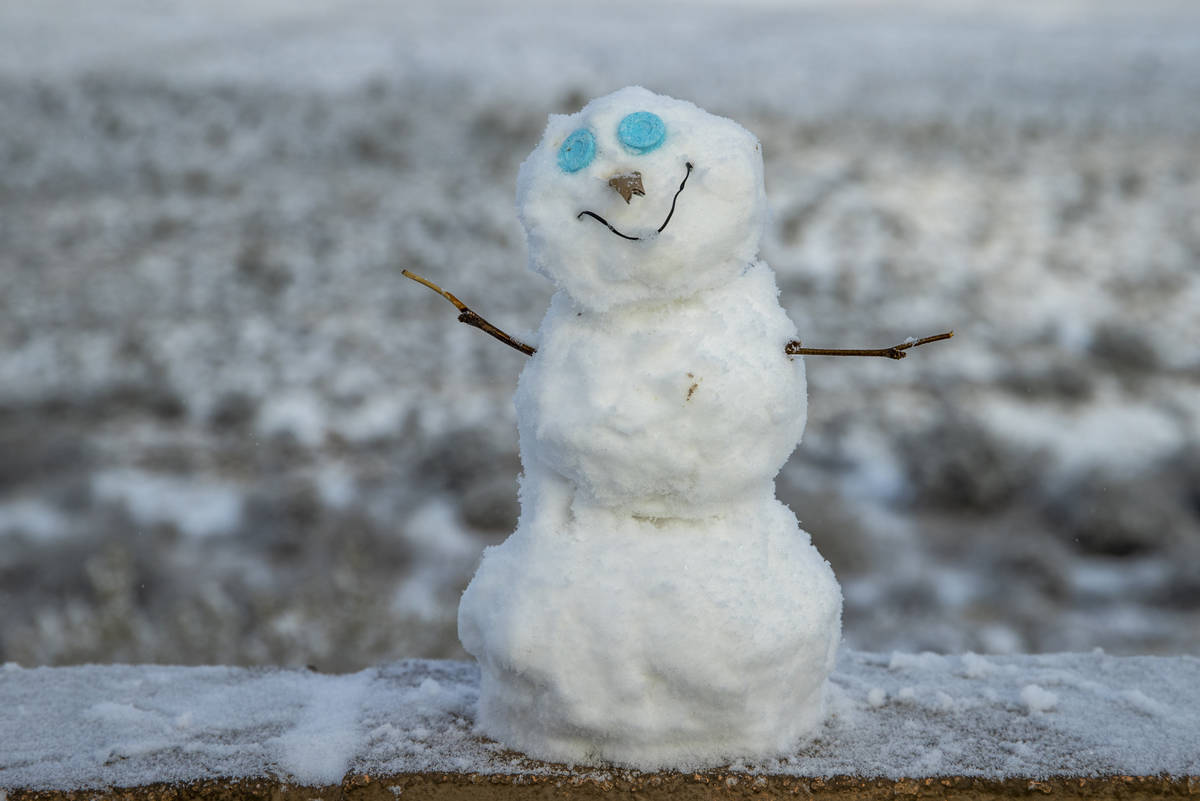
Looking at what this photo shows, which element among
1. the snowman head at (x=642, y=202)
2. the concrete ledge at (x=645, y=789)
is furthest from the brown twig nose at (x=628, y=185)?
the concrete ledge at (x=645, y=789)

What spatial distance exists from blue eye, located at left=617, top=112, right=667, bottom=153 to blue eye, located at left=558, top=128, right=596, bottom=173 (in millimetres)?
52

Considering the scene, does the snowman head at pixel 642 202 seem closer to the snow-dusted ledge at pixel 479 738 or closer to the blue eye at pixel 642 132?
the blue eye at pixel 642 132

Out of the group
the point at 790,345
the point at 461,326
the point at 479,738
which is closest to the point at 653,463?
the point at 790,345

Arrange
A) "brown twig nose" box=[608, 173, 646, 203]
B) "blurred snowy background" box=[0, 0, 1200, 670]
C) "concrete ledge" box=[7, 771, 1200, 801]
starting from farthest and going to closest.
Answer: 1. "blurred snowy background" box=[0, 0, 1200, 670]
2. "concrete ledge" box=[7, 771, 1200, 801]
3. "brown twig nose" box=[608, 173, 646, 203]

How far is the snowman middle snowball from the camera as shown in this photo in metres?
1.74

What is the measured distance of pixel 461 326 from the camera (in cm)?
614

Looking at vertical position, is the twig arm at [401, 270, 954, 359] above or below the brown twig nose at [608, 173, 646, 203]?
below

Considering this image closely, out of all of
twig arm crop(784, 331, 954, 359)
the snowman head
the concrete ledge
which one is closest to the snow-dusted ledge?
the concrete ledge

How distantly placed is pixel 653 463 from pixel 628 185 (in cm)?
45

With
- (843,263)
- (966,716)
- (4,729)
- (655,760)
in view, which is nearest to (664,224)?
(655,760)

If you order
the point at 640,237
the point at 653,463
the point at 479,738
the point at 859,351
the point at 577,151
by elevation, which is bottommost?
the point at 479,738

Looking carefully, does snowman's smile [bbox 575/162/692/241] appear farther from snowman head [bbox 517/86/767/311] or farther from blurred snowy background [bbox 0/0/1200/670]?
blurred snowy background [bbox 0/0/1200/670]

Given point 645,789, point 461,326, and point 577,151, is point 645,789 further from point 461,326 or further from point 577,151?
point 461,326

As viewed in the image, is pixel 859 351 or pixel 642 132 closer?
pixel 642 132
